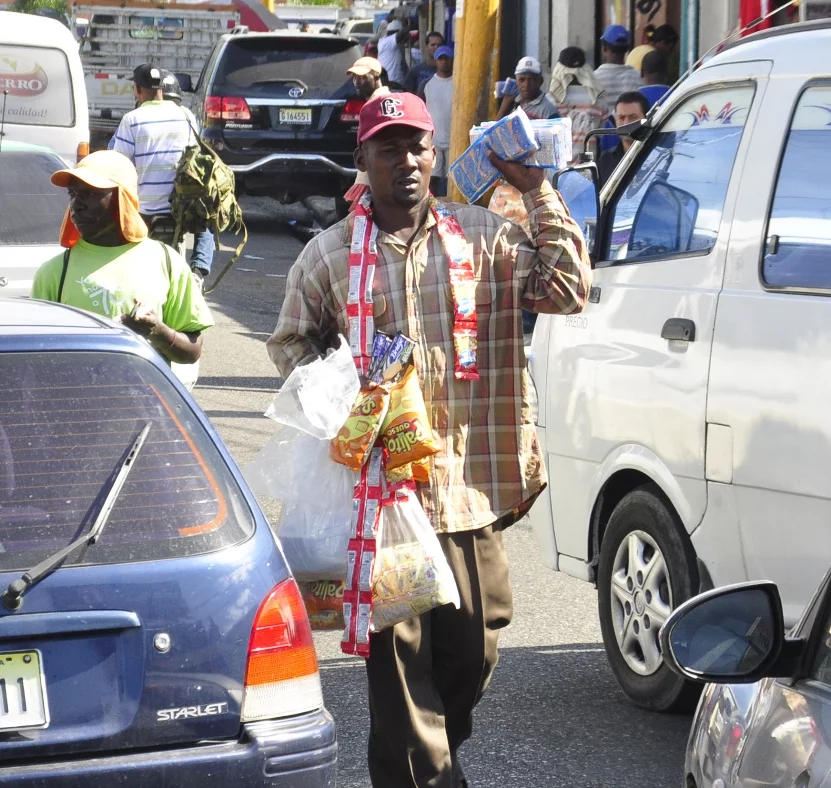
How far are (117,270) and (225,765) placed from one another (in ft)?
7.90

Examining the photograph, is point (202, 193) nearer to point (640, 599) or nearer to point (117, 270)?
point (117, 270)

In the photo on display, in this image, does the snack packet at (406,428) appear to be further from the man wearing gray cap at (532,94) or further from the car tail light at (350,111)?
the car tail light at (350,111)

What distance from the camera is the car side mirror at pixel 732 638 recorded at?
2496 millimetres

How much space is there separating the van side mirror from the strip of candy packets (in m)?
1.00

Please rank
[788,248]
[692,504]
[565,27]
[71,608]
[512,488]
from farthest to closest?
[565,27]
[692,504]
[788,248]
[512,488]
[71,608]

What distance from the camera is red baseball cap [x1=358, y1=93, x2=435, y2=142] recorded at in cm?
382

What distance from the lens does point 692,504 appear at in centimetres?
469

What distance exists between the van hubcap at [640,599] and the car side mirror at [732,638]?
2321mm

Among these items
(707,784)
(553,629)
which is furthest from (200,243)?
(707,784)

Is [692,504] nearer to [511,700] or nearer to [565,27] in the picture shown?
[511,700]

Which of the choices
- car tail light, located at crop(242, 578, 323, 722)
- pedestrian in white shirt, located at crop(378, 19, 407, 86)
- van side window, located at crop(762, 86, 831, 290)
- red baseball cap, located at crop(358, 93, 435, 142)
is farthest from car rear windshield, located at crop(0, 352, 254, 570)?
pedestrian in white shirt, located at crop(378, 19, 407, 86)

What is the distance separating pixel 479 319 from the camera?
3.89 m

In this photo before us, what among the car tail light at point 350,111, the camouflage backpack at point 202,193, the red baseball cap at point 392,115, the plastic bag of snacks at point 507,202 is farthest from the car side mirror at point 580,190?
the car tail light at point 350,111

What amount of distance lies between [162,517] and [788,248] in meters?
2.07
